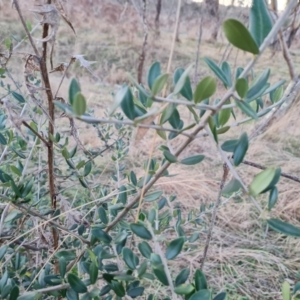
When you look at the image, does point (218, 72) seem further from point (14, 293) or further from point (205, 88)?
point (14, 293)

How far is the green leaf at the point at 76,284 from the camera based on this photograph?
38 centimetres

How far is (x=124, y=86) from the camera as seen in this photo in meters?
0.26

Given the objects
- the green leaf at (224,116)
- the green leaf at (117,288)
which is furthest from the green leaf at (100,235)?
the green leaf at (224,116)

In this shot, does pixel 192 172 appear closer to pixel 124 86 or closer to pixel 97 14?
pixel 124 86

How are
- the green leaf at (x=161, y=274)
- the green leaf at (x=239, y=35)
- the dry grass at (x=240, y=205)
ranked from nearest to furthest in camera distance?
1. the green leaf at (x=239, y=35)
2. the green leaf at (x=161, y=274)
3. the dry grass at (x=240, y=205)

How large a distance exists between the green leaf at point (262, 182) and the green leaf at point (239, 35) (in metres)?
0.09

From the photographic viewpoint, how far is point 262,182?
26cm

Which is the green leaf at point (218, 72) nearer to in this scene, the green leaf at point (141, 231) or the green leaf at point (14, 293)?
the green leaf at point (141, 231)

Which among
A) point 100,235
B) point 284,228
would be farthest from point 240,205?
point 284,228

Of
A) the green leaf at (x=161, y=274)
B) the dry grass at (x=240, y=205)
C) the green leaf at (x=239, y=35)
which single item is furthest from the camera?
the dry grass at (x=240, y=205)

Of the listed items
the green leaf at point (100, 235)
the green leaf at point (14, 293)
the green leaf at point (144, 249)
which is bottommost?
the green leaf at point (14, 293)

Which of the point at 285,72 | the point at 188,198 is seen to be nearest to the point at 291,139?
the point at 188,198

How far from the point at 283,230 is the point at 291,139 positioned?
2689 millimetres

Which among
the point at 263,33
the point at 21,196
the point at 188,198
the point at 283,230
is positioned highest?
the point at 263,33
